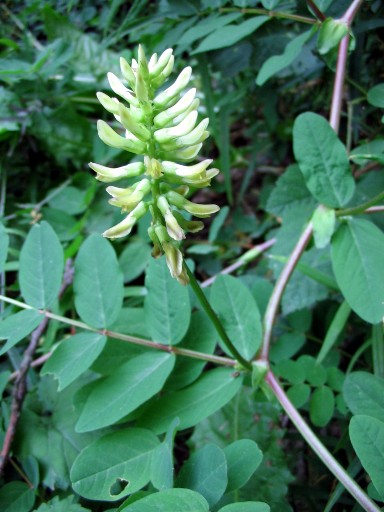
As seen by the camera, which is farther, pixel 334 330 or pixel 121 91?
pixel 334 330

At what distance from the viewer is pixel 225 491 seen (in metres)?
1.22

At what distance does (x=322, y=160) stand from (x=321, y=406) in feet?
2.56

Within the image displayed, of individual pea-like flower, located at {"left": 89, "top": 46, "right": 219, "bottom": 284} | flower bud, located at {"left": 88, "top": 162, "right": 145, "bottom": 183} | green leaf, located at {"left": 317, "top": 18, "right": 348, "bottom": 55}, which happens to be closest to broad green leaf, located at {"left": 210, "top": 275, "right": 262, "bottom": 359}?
individual pea-like flower, located at {"left": 89, "top": 46, "right": 219, "bottom": 284}

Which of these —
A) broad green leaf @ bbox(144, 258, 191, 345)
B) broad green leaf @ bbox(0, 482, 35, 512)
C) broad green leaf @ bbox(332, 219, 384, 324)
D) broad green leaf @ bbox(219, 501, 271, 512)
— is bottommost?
broad green leaf @ bbox(0, 482, 35, 512)

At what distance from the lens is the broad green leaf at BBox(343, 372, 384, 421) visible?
1.32m

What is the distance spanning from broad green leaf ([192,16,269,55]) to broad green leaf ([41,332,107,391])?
108 centimetres

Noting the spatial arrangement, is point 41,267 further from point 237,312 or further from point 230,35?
point 230,35

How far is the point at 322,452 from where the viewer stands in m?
1.33

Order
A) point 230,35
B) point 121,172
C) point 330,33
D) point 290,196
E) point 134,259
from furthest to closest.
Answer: point 134,259 < point 290,196 < point 230,35 < point 330,33 < point 121,172

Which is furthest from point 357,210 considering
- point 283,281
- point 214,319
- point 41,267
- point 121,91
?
point 41,267

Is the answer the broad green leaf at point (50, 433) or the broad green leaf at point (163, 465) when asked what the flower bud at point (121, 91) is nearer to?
the broad green leaf at point (163, 465)

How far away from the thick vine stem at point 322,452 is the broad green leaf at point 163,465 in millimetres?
357

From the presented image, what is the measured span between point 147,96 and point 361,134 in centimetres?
147

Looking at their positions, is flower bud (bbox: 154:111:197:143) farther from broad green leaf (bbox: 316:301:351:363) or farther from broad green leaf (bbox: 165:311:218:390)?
broad green leaf (bbox: 316:301:351:363)
